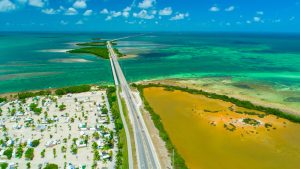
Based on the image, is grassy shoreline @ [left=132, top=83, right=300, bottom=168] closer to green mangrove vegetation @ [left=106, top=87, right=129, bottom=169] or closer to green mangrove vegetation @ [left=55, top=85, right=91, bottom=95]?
green mangrove vegetation @ [left=106, top=87, right=129, bottom=169]

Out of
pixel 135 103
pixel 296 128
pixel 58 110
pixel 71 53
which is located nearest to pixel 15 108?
pixel 58 110

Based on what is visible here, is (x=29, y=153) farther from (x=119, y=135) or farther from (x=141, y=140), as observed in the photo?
(x=141, y=140)

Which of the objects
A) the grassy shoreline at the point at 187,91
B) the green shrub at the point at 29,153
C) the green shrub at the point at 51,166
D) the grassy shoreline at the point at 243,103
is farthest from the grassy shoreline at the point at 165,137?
the green shrub at the point at 29,153

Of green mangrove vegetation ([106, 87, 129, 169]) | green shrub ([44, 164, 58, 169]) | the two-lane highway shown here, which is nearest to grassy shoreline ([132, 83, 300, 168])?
the two-lane highway

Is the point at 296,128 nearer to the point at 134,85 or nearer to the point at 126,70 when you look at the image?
the point at 134,85

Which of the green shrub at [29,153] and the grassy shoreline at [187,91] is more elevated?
the grassy shoreline at [187,91]

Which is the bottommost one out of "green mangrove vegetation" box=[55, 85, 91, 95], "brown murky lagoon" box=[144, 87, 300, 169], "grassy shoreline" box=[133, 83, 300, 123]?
"brown murky lagoon" box=[144, 87, 300, 169]

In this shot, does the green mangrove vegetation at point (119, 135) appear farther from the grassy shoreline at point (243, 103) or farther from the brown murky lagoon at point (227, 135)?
the grassy shoreline at point (243, 103)

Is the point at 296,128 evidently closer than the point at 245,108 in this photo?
Yes

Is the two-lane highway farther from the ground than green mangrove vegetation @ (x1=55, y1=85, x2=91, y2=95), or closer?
closer
